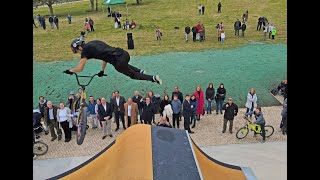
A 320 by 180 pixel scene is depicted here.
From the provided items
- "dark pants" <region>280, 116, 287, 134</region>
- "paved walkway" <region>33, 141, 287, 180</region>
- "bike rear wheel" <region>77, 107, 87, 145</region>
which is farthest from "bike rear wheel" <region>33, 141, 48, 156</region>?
"dark pants" <region>280, 116, 287, 134</region>

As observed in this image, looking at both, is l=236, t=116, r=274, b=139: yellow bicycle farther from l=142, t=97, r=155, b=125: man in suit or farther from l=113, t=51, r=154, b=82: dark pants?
l=113, t=51, r=154, b=82: dark pants

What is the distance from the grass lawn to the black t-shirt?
1458 centimetres

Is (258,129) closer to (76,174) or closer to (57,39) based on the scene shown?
(76,174)

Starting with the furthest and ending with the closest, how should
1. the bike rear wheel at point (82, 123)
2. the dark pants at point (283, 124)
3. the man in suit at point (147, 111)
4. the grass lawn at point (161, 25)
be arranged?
the grass lawn at point (161, 25) < the dark pants at point (283, 124) < the man in suit at point (147, 111) < the bike rear wheel at point (82, 123)

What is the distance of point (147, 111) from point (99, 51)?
5497 millimetres

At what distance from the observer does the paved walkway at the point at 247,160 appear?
11914mm

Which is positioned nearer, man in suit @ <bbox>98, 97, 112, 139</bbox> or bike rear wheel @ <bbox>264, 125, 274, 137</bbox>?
man in suit @ <bbox>98, 97, 112, 139</bbox>

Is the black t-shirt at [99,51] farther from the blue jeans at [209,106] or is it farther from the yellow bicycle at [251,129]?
the blue jeans at [209,106]

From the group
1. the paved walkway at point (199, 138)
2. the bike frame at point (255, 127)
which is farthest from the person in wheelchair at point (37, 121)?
the bike frame at point (255, 127)

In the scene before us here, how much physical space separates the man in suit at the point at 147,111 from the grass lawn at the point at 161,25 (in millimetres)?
9835

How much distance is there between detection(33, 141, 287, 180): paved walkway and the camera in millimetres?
11914

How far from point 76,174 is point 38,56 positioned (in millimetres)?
16945

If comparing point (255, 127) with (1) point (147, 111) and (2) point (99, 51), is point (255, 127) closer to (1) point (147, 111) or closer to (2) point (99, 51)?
(1) point (147, 111)
